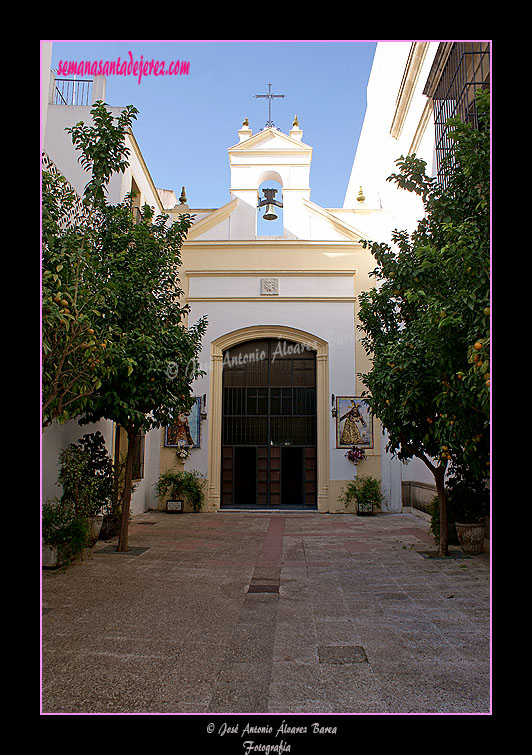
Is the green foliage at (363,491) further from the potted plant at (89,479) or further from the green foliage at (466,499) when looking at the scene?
the potted plant at (89,479)

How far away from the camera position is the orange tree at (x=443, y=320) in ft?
12.8

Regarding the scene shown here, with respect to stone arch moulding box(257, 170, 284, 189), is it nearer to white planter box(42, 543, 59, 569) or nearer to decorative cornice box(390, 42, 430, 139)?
decorative cornice box(390, 42, 430, 139)

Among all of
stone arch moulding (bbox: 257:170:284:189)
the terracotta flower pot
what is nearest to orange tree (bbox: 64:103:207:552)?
the terracotta flower pot

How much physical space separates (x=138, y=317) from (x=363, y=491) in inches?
329

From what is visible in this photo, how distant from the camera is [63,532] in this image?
7.54 metres

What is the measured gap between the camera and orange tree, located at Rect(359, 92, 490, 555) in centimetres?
391

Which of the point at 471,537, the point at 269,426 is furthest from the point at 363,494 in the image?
the point at 471,537

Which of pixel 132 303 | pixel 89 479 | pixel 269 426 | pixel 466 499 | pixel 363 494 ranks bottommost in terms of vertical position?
pixel 363 494

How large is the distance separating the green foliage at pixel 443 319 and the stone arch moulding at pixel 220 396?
16.7ft

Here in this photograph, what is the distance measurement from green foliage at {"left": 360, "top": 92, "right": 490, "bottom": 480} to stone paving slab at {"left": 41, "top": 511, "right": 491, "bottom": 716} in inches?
62.2

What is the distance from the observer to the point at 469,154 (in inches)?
166

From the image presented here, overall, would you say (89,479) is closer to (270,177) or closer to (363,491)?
(363,491)
